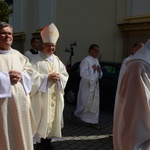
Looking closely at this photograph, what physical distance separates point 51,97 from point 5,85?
4.35ft

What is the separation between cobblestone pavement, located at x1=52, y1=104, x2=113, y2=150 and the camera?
443cm

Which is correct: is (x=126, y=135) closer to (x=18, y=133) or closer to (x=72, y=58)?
(x=18, y=133)

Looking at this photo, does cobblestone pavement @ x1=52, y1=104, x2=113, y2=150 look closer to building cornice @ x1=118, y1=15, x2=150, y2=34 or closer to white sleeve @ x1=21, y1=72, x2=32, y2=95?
white sleeve @ x1=21, y1=72, x2=32, y2=95

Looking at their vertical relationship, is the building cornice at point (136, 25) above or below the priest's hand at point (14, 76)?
above

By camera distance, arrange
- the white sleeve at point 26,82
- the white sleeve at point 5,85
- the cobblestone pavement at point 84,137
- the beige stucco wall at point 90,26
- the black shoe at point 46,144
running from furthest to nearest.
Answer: the beige stucco wall at point 90,26 → the cobblestone pavement at point 84,137 → the black shoe at point 46,144 → the white sleeve at point 26,82 → the white sleeve at point 5,85

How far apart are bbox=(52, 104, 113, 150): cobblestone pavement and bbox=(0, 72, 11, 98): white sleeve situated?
1847mm

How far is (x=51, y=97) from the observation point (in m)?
4.10

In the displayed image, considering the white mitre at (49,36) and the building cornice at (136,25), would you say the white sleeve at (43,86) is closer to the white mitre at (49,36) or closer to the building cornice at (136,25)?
the white mitre at (49,36)

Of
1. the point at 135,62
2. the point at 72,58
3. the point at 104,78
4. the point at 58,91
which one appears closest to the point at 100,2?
the point at 72,58

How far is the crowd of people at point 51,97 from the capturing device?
150 centimetres

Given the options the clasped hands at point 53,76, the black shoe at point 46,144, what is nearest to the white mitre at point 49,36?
the clasped hands at point 53,76

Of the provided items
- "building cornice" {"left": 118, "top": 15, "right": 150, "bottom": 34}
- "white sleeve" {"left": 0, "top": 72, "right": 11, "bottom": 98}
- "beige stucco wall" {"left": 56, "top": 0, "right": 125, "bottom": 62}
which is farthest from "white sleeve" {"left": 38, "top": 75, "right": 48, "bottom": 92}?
"beige stucco wall" {"left": 56, "top": 0, "right": 125, "bottom": 62}

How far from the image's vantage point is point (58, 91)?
4.16 m

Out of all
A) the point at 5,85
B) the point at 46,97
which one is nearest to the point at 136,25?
the point at 46,97
